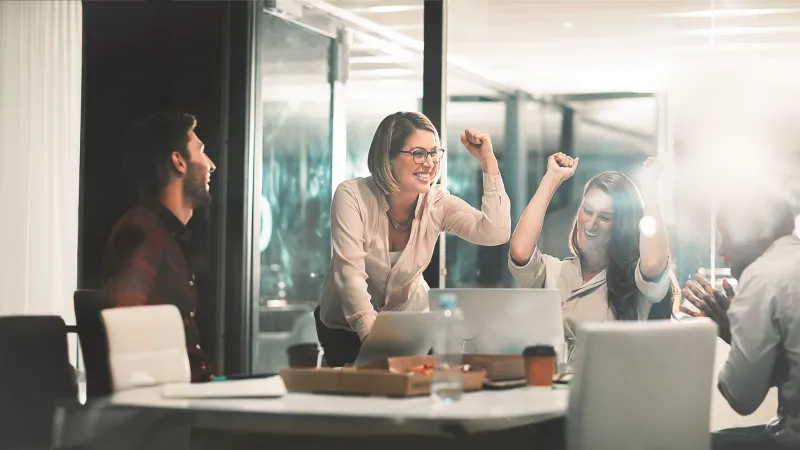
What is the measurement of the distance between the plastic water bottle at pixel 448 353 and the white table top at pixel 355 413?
4 centimetres

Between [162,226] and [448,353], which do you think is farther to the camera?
[162,226]

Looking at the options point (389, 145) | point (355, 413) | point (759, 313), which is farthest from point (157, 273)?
point (355, 413)

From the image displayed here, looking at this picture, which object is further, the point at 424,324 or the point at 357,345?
the point at 357,345

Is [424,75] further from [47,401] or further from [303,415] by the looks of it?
[303,415]

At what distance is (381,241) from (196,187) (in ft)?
3.97

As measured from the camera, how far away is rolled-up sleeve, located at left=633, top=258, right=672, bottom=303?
462cm

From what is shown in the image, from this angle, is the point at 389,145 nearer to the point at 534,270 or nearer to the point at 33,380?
the point at 534,270

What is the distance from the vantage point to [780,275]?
4.50 metres

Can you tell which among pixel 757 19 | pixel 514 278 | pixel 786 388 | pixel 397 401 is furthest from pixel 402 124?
pixel 397 401

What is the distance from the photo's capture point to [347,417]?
2.43 meters

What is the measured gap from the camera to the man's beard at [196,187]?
5.50 meters

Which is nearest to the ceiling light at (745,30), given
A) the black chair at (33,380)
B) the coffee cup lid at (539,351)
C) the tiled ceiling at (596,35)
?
the tiled ceiling at (596,35)

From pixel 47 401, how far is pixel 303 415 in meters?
3.15

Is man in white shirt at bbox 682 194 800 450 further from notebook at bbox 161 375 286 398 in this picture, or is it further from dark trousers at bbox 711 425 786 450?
notebook at bbox 161 375 286 398
